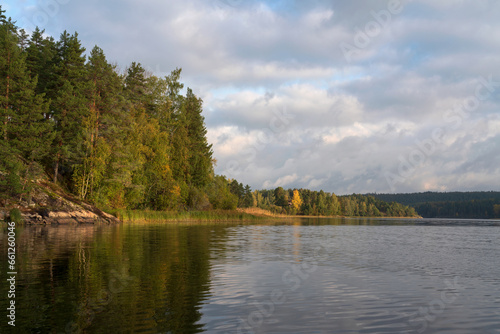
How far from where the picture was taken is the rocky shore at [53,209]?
45375 mm

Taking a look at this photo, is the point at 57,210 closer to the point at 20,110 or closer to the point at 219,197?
the point at 20,110

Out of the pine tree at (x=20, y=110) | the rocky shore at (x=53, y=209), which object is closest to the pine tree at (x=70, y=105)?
the pine tree at (x=20, y=110)

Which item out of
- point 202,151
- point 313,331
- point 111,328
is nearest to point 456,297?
point 313,331

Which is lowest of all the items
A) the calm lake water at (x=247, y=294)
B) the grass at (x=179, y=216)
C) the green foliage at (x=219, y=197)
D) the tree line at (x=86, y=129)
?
the calm lake water at (x=247, y=294)

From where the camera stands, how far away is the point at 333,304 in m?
10.7

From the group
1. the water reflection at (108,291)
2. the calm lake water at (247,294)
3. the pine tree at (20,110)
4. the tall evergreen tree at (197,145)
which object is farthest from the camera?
the tall evergreen tree at (197,145)

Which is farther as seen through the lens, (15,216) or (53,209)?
(53,209)

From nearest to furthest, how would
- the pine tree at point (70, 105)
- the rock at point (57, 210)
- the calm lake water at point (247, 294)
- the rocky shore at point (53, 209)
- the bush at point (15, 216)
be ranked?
1. the calm lake water at point (247, 294)
2. the bush at point (15, 216)
3. the rocky shore at point (53, 209)
4. the rock at point (57, 210)
5. the pine tree at point (70, 105)

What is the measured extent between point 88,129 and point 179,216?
74.8 ft

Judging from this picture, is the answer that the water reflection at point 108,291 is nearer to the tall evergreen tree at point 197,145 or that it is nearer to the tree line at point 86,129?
the tree line at point 86,129

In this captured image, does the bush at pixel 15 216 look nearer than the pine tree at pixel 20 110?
Yes

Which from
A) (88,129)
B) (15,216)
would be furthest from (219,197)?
(15,216)

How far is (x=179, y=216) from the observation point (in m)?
70.5

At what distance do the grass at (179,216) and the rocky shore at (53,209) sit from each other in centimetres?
360
